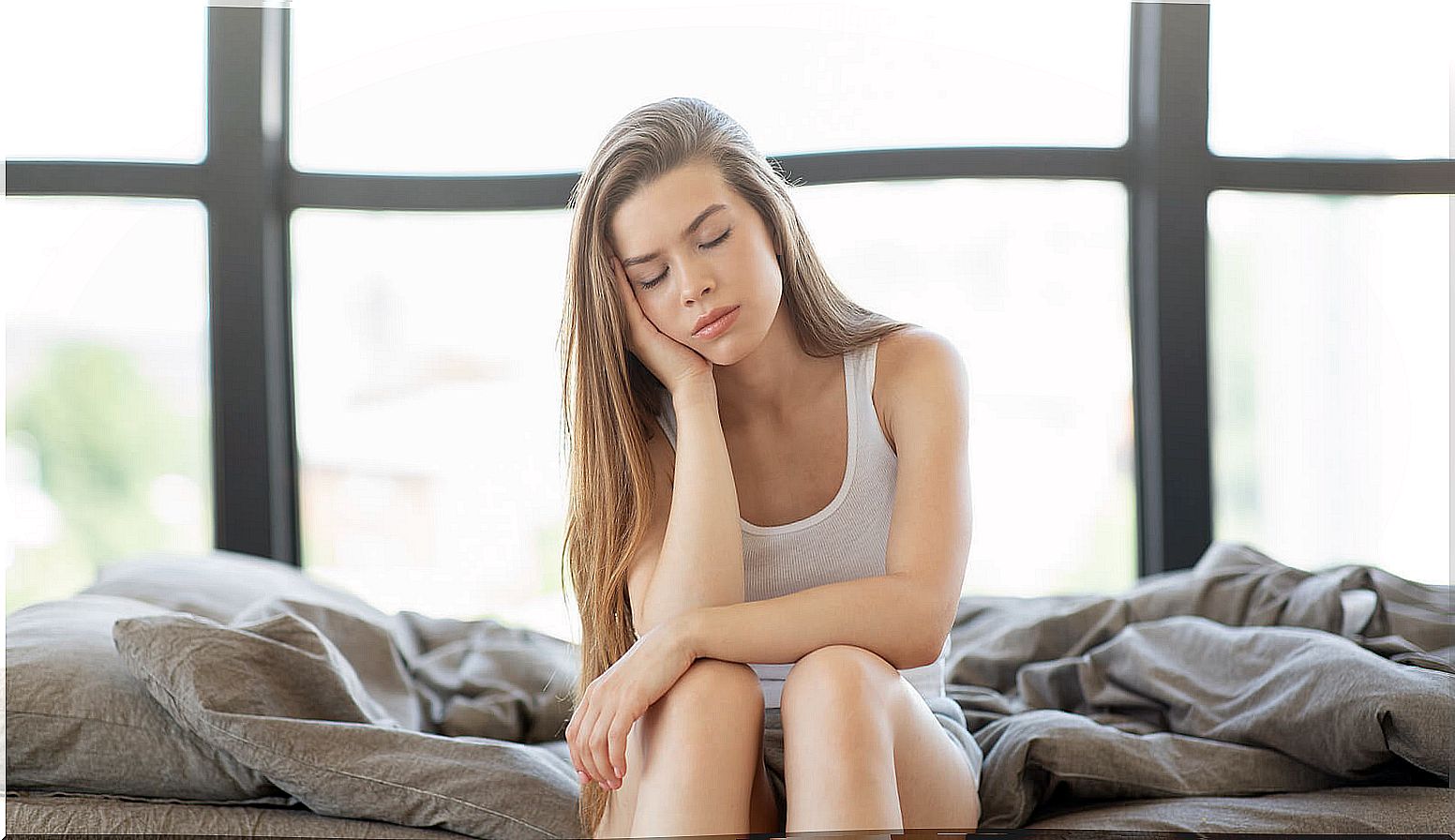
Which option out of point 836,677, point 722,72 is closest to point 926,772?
point 836,677

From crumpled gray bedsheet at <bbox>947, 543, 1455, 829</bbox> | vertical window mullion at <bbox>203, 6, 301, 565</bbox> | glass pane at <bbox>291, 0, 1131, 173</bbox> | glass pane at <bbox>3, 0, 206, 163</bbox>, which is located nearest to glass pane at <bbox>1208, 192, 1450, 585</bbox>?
glass pane at <bbox>291, 0, 1131, 173</bbox>

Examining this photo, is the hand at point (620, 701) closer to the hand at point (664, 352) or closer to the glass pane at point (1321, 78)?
the hand at point (664, 352)

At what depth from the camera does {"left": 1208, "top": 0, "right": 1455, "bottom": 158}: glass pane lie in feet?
8.25

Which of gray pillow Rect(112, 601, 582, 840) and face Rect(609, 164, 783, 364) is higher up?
face Rect(609, 164, 783, 364)

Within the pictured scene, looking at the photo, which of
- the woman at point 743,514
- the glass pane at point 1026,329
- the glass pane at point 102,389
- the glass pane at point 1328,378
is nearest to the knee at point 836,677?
the woman at point 743,514

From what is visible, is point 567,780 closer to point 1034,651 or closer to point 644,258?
point 644,258

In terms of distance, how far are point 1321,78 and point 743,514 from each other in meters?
2.00

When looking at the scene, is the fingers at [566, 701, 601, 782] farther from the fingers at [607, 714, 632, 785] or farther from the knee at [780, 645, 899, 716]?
the knee at [780, 645, 899, 716]

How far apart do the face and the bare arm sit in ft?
0.31

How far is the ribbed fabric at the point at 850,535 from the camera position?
1363 millimetres

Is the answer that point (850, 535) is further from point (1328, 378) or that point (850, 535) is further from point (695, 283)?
point (1328, 378)

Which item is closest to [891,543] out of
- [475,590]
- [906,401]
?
[906,401]

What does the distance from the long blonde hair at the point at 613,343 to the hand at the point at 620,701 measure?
13cm

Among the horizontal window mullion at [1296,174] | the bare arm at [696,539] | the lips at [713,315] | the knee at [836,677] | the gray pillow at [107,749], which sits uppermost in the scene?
the horizontal window mullion at [1296,174]
